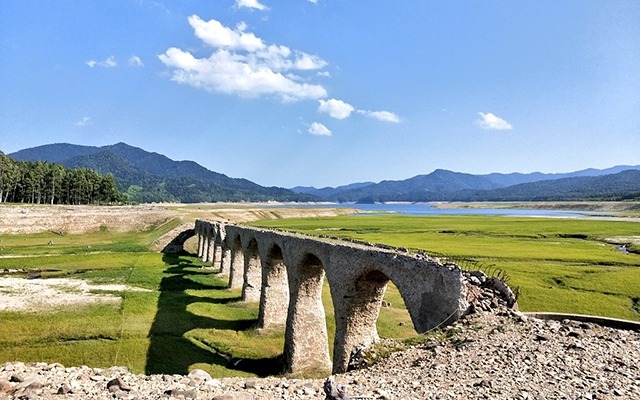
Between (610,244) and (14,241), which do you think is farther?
(14,241)

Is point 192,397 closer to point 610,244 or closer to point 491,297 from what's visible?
point 491,297

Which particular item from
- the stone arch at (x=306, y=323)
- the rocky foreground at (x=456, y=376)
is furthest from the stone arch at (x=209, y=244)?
the rocky foreground at (x=456, y=376)

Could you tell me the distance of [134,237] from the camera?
265 feet

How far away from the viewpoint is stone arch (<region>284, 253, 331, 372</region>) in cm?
2462

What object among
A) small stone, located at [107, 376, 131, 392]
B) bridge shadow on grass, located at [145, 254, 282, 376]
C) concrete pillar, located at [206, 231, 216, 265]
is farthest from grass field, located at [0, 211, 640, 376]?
small stone, located at [107, 376, 131, 392]

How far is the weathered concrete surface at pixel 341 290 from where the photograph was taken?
15352 mm

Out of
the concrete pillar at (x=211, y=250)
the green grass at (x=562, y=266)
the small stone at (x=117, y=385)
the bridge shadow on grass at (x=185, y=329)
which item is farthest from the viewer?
the concrete pillar at (x=211, y=250)

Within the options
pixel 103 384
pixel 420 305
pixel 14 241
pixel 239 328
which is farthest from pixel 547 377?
pixel 14 241

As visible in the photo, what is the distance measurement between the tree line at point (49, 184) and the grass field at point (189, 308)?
1557 inches

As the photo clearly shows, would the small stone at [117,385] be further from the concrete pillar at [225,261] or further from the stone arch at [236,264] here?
the concrete pillar at [225,261]

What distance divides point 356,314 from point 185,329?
556 inches

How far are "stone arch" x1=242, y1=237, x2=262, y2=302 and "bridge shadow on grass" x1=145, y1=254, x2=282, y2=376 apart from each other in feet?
5.52

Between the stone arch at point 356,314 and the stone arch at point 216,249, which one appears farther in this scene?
the stone arch at point 216,249

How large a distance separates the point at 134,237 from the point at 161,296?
161ft
